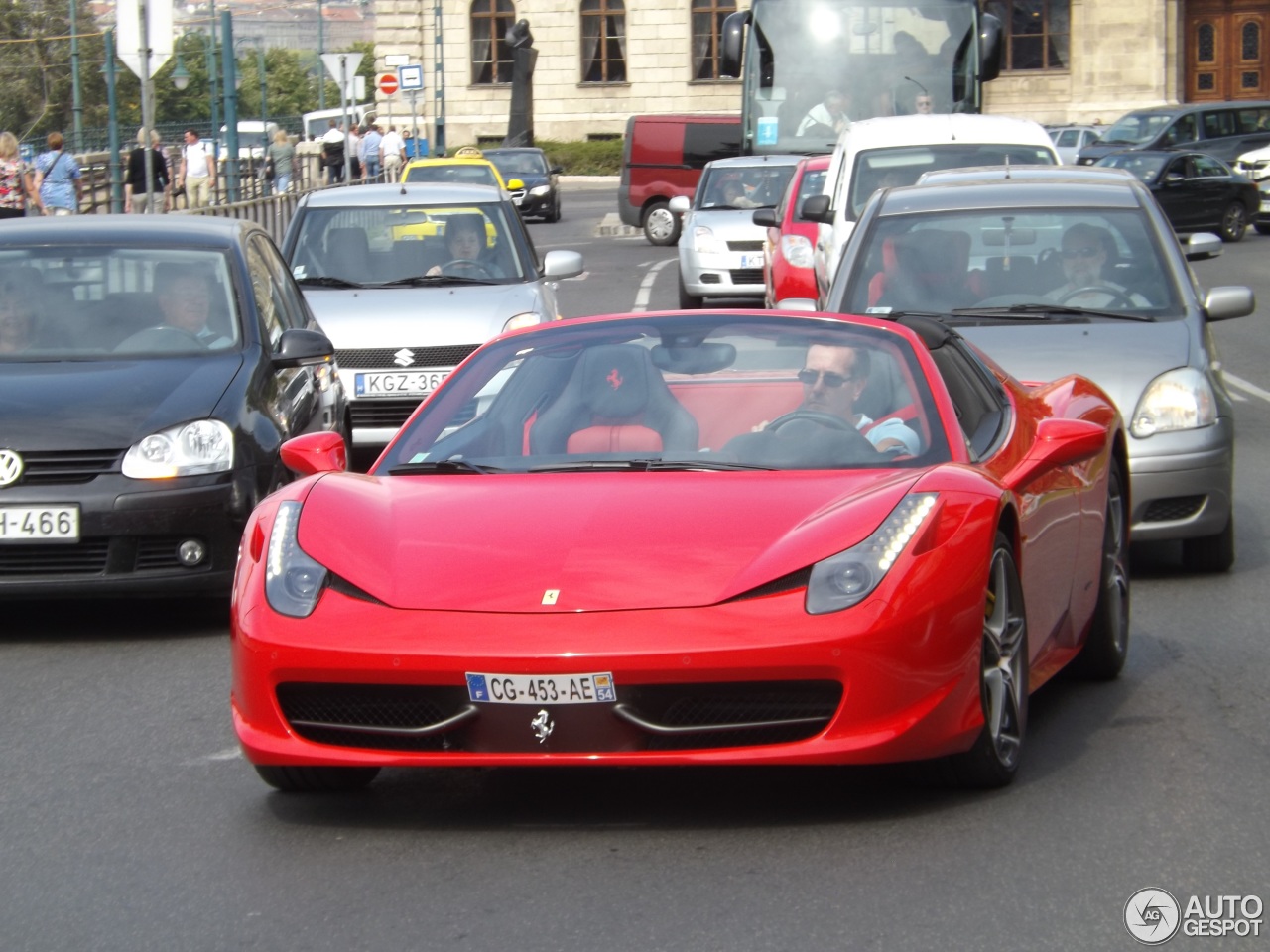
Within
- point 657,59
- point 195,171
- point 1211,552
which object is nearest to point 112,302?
point 1211,552

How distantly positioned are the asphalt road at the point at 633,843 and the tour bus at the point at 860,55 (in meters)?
17.8

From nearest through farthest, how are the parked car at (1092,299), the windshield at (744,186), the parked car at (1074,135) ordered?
the parked car at (1092,299)
the windshield at (744,186)
the parked car at (1074,135)

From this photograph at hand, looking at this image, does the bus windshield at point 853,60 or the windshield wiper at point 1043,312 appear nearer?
the windshield wiper at point 1043,312

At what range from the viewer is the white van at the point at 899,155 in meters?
15.0

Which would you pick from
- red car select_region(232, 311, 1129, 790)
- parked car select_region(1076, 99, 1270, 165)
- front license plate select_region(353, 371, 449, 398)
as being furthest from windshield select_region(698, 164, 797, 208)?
red car select_region(232, 311, 1129, 790)

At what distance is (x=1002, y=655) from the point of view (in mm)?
5371

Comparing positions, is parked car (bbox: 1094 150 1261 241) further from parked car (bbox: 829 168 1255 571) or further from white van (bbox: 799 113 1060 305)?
parked car (bbox: 829 168 1255 571)

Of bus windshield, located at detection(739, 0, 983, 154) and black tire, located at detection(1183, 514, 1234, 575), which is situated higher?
bus windshield, located at detection(739, 0, 983, 154)

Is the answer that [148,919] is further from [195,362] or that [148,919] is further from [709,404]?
[195,362]

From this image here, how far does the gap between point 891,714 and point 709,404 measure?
1.62 meters

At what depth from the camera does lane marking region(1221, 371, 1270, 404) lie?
50.5ft

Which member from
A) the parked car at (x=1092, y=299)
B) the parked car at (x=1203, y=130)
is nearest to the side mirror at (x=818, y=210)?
the parked car at (x=1092, y=299)

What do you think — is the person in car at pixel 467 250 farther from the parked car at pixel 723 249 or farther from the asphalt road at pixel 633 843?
the parked car at pixel 723 249

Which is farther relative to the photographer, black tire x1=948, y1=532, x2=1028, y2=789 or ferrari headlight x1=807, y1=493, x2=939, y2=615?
black tire x1=948, y1=532, x2=1028, y2=789
